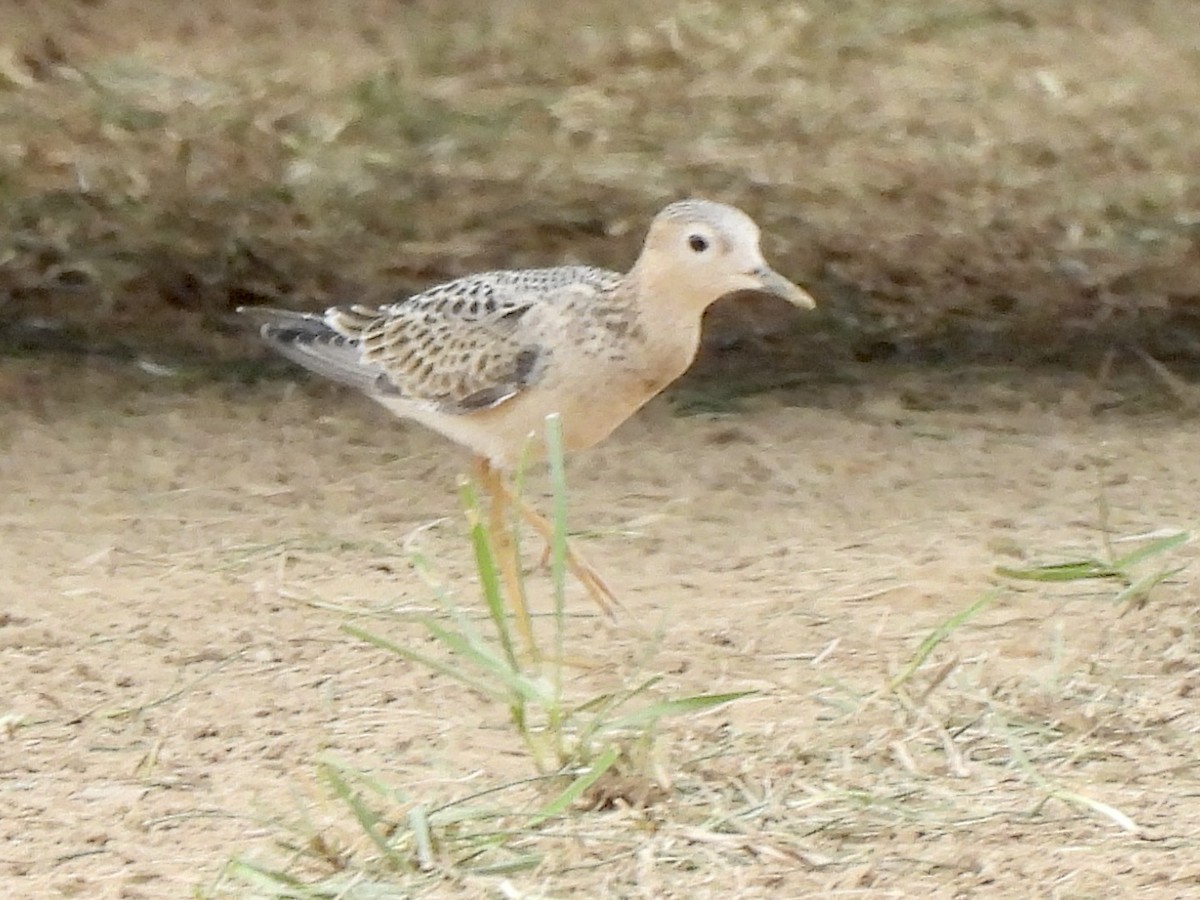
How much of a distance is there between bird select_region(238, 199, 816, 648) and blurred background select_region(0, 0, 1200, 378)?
48 cm

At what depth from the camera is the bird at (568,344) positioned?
3.15m

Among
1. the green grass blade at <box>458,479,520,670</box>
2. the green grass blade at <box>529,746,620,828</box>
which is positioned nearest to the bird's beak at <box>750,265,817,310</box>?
the green grass blade at <box>458,479,520,670</box>

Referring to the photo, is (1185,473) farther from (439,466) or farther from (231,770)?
(231,770)

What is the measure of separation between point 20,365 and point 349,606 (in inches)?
62.8

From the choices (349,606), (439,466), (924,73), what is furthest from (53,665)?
(924,73)

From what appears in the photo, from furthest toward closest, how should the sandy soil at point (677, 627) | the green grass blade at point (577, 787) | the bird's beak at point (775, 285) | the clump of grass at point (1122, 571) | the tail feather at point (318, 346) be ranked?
the tail feather at point (318, 346), the bird's beak at point (775, 285), the clump of grass at point (1122, 571), the sandy soil at point (677, 627), the green grass blade at point (577, 787)

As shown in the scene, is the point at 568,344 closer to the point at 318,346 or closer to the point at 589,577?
the point at 589,577

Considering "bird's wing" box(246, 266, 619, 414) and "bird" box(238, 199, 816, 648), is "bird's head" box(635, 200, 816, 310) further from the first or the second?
"bird's wing" box(246, 266, 619, 414)

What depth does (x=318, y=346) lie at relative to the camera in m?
3.71

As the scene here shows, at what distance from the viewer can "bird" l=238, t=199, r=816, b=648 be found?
10.3 feet

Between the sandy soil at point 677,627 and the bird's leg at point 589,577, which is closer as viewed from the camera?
the sandy soil at point 677,627

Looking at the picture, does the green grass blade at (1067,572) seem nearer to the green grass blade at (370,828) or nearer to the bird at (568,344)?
the bird at (568,344)

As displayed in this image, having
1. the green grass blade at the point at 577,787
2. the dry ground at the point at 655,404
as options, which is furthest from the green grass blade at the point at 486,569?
the dry ground at the point at 655,404

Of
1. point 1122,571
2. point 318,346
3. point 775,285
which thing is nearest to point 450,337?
point 318,346
